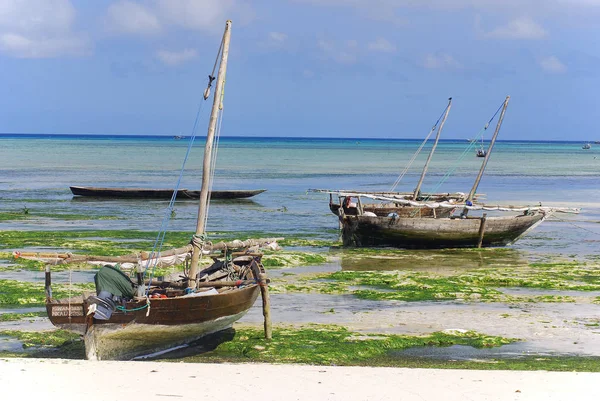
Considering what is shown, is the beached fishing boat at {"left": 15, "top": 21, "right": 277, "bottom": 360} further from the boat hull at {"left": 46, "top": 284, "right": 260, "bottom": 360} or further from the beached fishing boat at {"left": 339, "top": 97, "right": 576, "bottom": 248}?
the beached fishing boat at {"left": 339, "top": 97, "right": 576, "bottom": 248}

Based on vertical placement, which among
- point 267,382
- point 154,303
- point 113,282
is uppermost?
point 113,282

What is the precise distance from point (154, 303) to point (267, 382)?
260 cm

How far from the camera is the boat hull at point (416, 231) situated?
97.1ft

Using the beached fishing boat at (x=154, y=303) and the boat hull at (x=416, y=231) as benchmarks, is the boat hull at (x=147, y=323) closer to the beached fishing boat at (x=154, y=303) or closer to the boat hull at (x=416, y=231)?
the beached fishing boat at (x=154, y=303)

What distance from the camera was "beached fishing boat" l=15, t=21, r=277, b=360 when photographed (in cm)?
1397

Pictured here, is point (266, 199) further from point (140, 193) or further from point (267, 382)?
point (267, 382)

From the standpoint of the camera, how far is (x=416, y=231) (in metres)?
29.7

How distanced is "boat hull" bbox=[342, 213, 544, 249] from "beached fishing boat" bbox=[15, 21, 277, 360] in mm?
13165

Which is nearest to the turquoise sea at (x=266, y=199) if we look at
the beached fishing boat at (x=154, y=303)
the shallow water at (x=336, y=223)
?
the shallow water at (x=336, y=223)

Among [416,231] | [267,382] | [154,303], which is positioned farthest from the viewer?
[416,231]

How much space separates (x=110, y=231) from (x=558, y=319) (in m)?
Answer: 20.4

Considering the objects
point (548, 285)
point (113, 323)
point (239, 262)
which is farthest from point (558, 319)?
point (113, 323)

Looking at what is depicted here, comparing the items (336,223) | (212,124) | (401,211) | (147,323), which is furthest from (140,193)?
(147,323)

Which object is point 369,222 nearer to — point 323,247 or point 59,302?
point 323,247
